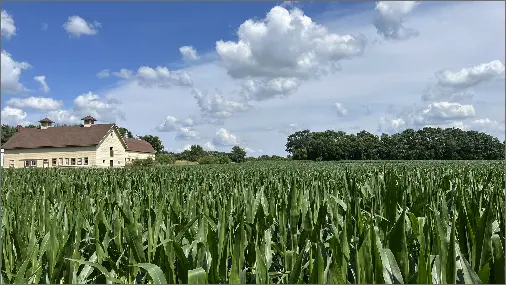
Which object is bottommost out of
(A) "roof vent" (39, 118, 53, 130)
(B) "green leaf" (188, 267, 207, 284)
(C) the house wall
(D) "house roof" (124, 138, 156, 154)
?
(B) "green leaf" (188, 267, 207, 284)

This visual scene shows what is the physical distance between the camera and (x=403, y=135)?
10350cm

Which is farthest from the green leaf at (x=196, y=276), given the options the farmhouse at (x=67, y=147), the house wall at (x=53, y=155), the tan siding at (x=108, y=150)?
the tan siding at (x=108, y=150)

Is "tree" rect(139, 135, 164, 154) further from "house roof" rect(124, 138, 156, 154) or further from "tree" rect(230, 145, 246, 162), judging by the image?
"tree" rect(230, 145, 246, 162)

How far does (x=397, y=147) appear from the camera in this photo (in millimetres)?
95562

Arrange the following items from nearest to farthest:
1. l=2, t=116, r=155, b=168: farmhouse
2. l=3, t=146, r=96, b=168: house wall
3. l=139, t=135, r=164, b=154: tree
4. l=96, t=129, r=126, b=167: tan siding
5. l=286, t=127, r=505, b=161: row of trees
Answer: l=3, t=146, r=96, b=168: house wall < l=2, t=116, r=155, b=168: farmhouse < l=96, t=129, r=126, b=167: tan siding < l=286, t=127, r=505, b=161: row of trees < l=139, t=135, r=164, b=154: tree

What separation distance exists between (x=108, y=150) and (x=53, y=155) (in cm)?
727

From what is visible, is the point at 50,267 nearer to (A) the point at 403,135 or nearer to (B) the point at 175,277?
(B) the point at 175,277

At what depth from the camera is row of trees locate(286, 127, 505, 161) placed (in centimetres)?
8606

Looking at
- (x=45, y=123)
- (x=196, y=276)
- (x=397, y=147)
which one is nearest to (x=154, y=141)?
(x=45, y=123)

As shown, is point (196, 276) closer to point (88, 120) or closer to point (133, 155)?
point (88, 120)

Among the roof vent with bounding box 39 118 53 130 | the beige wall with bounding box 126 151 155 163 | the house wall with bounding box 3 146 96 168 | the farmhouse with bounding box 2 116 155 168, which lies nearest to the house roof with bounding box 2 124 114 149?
the farmhouse with bounding box 2 116 155 168

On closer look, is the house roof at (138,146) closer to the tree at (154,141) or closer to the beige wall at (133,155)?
the beige wall at (133,155)

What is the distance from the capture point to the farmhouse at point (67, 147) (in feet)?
180

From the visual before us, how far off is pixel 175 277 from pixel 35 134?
65555mm
